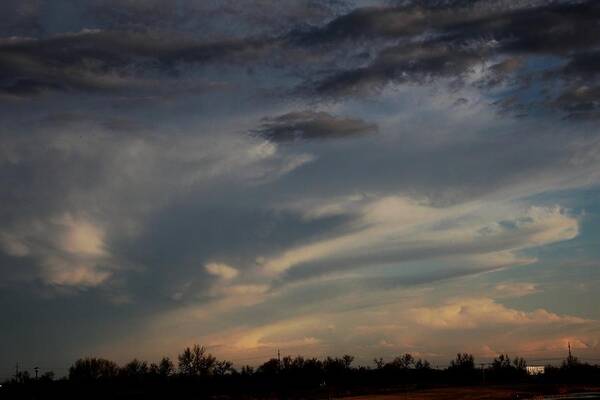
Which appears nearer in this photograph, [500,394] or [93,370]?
[500,394]

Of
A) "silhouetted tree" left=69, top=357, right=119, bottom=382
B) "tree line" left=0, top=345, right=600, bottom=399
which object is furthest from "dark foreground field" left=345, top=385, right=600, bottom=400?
"silhouetted tree" left=69, top=357, right=119, bottom=382

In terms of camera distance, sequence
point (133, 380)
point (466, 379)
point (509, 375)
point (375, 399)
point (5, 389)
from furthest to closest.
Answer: point (509, 375), point (466, 379), point (133, 380), point (5, 389), point (375, 399)

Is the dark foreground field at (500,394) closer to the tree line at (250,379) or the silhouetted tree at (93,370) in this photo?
the tree line at (250,379)

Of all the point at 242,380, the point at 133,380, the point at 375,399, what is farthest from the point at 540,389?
the point at 133,380

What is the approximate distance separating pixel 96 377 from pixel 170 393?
52656 millimetres

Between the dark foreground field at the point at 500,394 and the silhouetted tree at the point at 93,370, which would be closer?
the dark foreground field at the point at 500,394

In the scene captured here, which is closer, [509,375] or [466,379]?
[466,379]

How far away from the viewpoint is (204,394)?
124 meters

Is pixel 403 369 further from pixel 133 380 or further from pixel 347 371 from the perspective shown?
pixel 133 380

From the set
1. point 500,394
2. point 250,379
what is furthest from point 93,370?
point 500,394

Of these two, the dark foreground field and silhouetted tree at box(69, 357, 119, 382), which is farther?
silhouetted tree at box(69, 357, 119, 382)

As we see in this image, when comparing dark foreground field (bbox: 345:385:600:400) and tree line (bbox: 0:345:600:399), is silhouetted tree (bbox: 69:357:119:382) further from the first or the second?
dark foreground field (bbox: 345:385:600:400)

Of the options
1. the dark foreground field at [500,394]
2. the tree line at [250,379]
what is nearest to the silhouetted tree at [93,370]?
the tree line at [250,379]

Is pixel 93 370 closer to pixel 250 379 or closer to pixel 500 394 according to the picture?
pixel 250 379
